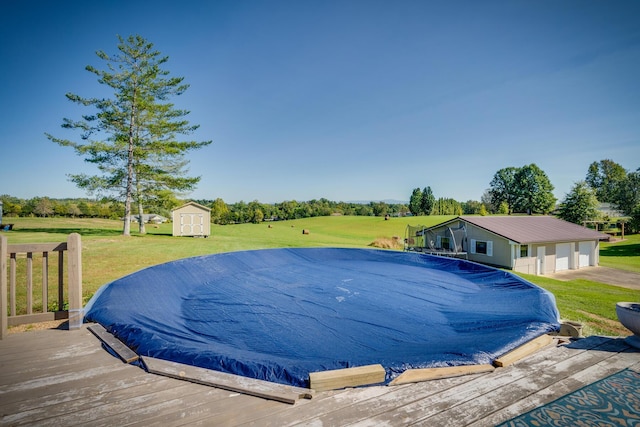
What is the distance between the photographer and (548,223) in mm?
19047

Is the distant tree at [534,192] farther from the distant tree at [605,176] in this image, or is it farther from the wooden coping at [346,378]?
the wooden coping at [346,378]

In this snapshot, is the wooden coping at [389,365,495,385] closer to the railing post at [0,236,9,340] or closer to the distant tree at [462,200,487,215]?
the railing post at [0,236,9,340]

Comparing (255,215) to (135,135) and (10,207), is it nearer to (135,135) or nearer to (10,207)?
(10,207)

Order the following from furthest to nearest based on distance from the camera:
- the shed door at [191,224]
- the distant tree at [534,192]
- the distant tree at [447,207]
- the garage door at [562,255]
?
the distant tree at [447,207] → the distant tree at [534,192] → the shed door at [191,224] → the garage door at [562,255]

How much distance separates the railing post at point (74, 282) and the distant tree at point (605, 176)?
80.6 m

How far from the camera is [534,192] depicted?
49.3 metres

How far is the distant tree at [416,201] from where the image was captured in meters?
62.1

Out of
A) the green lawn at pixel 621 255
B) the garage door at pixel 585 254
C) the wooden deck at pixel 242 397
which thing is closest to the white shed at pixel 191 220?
the wooden deck at pixel 242 397

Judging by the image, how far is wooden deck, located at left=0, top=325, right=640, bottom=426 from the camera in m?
1.79

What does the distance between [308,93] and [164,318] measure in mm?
17223

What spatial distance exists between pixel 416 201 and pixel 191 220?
5290 cm

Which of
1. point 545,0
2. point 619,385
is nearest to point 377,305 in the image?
point 619,385

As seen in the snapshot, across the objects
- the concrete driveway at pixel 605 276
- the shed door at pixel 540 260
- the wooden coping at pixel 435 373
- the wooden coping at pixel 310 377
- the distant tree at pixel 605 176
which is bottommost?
the concrete driveway at pixel 605 276

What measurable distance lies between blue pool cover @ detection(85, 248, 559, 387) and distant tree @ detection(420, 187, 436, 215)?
5426 centimetres
